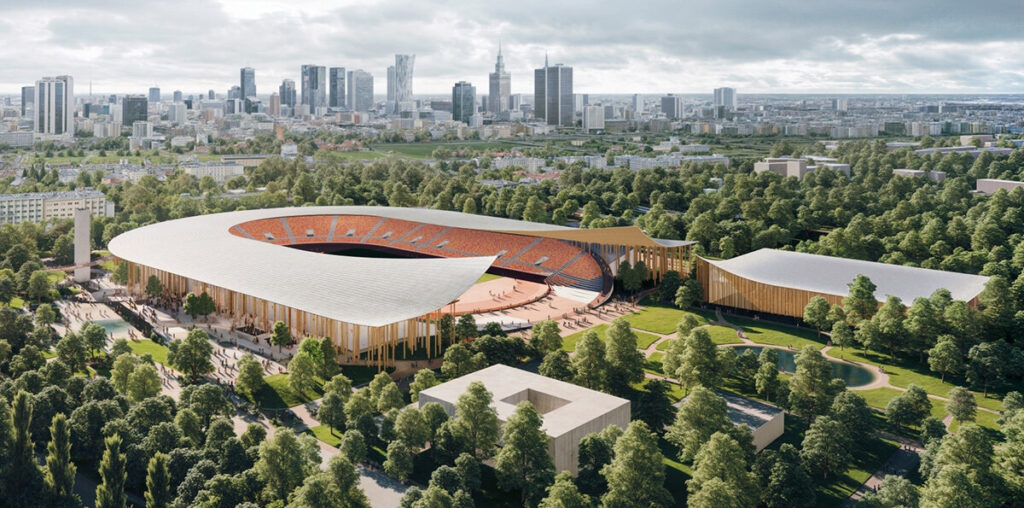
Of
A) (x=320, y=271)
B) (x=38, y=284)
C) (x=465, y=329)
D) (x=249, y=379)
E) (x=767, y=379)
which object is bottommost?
(x=249, y=379)

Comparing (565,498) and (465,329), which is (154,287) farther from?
(565,498)

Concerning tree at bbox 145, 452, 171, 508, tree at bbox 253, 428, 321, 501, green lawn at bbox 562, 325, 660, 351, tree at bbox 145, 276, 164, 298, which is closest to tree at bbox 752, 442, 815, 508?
tree at bbox 253, 428, 321, 501

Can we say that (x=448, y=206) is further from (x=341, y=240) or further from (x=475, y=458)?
(x=475, y=458)

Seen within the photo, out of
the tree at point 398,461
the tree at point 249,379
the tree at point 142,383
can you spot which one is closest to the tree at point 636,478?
the tree at point 398,461

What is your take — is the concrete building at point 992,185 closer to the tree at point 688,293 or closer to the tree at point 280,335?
the tree at point 688,293

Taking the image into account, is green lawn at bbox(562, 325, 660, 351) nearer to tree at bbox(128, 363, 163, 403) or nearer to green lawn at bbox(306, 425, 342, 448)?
green lawn at bbox(306, 425, 342, 448)

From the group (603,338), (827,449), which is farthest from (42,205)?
(827,449)
